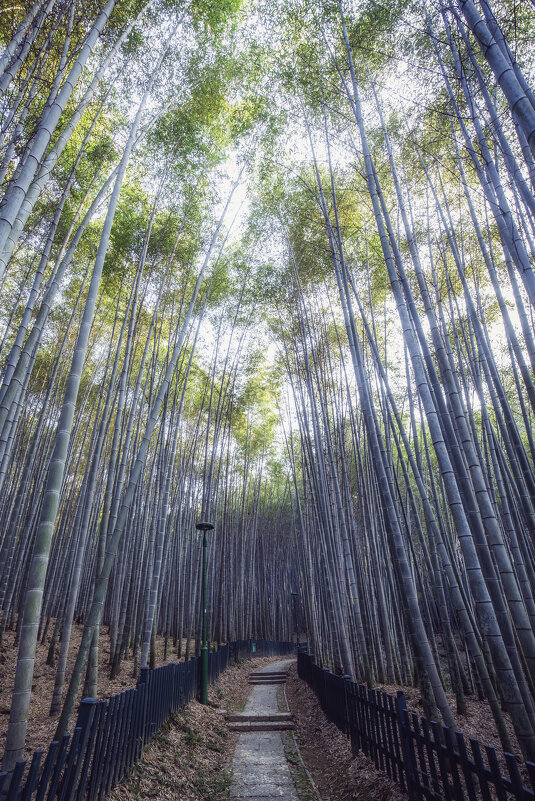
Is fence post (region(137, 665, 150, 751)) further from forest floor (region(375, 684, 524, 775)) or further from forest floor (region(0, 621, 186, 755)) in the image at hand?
forest floor (region(375, 684, 524, 775))

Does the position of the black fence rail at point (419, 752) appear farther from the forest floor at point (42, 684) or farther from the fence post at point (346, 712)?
the forest floor at point (42, 684)

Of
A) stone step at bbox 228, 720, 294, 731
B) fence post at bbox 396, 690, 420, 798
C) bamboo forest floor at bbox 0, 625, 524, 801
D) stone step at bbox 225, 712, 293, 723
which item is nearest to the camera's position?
fence post at bbox 396, 690, 420, 798

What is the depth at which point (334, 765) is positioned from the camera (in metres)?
3.09

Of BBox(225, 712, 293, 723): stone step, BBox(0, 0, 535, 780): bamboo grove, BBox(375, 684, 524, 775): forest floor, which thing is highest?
BBox(0, 0, 535, 780): bamboo grove

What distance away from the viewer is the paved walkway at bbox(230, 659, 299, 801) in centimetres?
266

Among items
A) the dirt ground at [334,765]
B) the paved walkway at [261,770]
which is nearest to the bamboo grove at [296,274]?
the dirt ground at [334,765]

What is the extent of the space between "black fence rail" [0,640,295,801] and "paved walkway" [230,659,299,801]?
0.70 metres

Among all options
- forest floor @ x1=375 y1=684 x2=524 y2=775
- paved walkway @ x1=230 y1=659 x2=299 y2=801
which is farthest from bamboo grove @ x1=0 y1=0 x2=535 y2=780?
paved walkway @ x1=230 y1=659 x2=299 y2=801

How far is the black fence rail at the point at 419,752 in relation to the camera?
4.61 ft

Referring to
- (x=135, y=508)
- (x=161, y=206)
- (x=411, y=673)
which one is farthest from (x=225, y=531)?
(x=161, y=206)

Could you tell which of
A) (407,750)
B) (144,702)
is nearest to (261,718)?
(144,702)

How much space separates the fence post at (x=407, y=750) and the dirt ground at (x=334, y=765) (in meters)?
0.16

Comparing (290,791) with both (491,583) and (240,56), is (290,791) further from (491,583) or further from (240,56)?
(240,56)

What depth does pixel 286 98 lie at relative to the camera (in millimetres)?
4359
